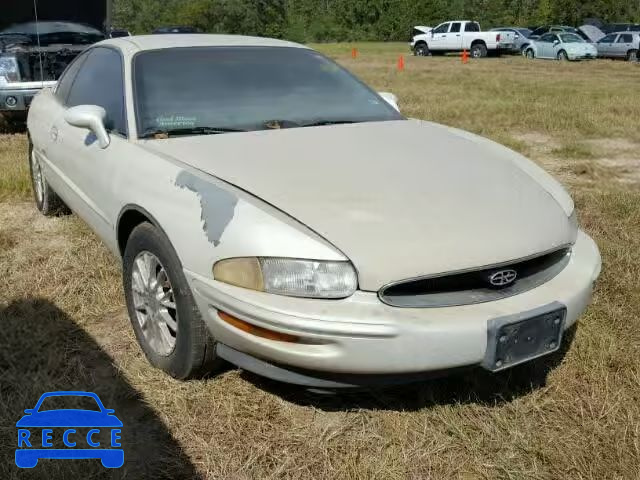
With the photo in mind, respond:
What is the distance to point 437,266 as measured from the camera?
6.61 ft

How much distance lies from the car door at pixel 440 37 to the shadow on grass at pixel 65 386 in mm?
27454

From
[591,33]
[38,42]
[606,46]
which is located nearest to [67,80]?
[38,42]

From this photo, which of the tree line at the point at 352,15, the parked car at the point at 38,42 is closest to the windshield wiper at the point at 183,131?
the parked car at the point at 38,42

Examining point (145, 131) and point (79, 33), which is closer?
point (145, 131)

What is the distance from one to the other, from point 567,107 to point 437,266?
31.4 feet

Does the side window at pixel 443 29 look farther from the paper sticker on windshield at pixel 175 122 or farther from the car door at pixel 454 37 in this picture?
the paper sticker on windshield at pixel 175 122

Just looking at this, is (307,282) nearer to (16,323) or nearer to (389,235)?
(389,235)

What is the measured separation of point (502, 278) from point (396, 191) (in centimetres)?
50

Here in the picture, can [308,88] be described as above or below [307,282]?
above

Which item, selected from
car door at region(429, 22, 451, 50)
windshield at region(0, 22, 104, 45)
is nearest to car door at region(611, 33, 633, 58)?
car door at region(429, 22, 451, 50)

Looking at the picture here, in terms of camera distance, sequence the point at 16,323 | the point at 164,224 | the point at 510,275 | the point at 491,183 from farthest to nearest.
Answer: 1. the point at 16,323
2. the point at 491,183
3. the point at 164,224
4. the point at 510,275

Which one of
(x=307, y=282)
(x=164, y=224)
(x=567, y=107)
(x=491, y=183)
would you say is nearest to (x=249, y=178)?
(x=164, y=224)

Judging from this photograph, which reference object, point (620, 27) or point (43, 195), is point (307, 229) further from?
point (620, 27)

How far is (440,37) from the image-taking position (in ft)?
92.4
